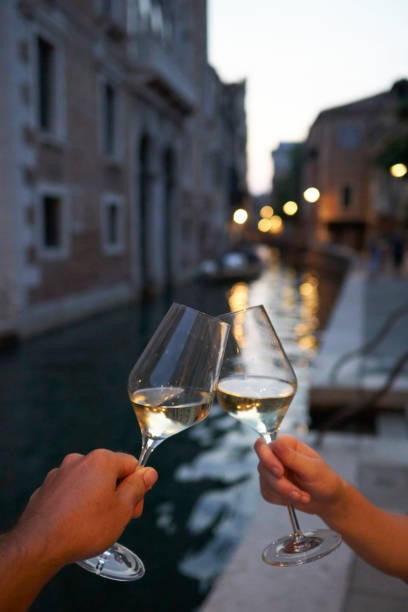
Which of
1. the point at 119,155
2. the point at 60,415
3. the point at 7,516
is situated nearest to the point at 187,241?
the point at 119,155

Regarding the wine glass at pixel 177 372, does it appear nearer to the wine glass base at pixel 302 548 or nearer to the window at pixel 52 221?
the wine glass base at pixel 302 548

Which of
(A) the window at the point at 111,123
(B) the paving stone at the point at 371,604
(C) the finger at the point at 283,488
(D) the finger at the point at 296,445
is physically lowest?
(B) the paving stone at the point at 371,604

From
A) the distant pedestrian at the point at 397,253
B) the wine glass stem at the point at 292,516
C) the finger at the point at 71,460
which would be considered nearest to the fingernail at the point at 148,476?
the finger at the point at 71,460

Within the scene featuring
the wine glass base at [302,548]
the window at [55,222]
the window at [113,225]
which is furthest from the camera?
the window at [113,225]

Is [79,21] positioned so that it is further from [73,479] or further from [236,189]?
[236,189]

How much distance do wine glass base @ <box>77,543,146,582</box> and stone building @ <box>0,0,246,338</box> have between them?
25.0ft

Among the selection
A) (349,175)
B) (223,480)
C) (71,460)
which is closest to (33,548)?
(71,460)

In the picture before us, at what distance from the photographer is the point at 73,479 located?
0.91 m

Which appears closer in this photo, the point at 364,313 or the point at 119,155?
the point at 364,313

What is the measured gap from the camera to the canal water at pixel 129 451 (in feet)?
10.1

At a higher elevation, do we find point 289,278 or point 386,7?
point 386,7

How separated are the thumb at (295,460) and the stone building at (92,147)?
762 cm

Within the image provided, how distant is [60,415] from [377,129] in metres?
35.1

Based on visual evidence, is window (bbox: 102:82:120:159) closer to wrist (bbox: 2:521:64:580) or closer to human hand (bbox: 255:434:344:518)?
human hand (bbox: 255:434:344:518)
